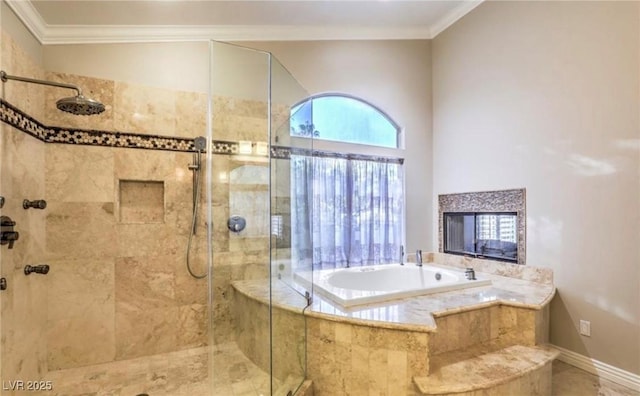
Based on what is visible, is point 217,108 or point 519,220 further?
point 519,220

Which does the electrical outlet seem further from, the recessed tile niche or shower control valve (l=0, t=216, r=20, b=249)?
shower control valve (l=0, t=216, r=20, b=249)

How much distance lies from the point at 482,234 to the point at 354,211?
1.41 m

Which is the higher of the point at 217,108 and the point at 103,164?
the point at 217,108

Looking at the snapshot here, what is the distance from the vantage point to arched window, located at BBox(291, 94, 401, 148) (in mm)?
3479

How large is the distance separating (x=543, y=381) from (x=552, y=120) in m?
2.10

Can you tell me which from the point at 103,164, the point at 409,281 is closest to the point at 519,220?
the point at 409,281

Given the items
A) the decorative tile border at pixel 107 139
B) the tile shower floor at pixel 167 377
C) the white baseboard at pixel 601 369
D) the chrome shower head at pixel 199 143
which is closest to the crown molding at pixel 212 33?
the decorative tile border at pixel 107 139

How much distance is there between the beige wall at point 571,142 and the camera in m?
2.23

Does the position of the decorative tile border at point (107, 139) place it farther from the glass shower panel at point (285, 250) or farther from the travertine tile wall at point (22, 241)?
the glass shower panel at point (285, 250)

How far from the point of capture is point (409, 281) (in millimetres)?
3344

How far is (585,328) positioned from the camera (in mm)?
2441

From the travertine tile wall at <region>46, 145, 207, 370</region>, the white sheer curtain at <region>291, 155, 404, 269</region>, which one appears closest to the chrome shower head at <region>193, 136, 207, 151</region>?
the travertine tile wall at <region>46, 145, 207, 370</region>

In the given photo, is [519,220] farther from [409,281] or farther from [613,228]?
[409,281]

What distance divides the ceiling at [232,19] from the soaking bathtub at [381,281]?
238 centimetres
